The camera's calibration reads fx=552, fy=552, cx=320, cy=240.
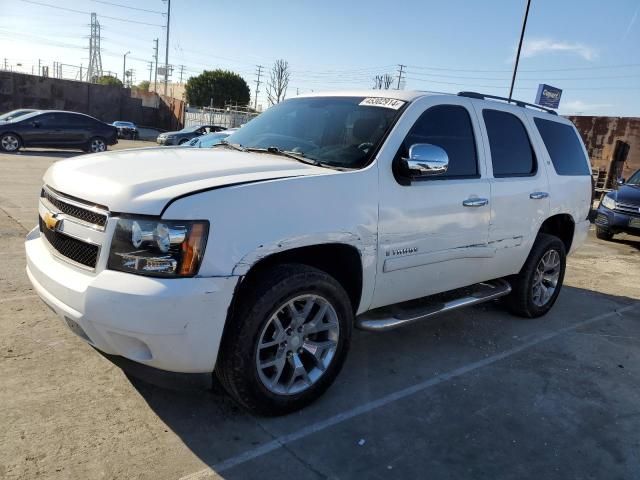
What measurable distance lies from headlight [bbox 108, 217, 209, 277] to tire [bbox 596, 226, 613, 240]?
10335mm

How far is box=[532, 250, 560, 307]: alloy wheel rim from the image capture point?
534 centimetres

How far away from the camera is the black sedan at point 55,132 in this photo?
18469 millimetres

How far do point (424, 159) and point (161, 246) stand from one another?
1710 millimetres

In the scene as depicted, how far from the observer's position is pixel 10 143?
18.4 metres

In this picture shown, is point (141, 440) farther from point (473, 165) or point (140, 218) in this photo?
point (473, 165)

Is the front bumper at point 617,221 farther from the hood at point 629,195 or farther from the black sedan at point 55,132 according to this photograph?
the black sedan at point 55,132

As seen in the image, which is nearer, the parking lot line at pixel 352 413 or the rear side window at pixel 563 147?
the parking lot line at pixel 352 413

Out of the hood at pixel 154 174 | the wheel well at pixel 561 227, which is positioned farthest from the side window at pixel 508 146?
the hood at pixel 154 174

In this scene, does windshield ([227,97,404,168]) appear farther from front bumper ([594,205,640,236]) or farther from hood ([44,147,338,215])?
front bumper ([594,205,640,236])

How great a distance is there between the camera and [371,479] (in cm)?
274

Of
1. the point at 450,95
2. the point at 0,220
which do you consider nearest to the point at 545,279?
the point at 450,95

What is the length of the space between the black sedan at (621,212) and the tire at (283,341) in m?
8.88

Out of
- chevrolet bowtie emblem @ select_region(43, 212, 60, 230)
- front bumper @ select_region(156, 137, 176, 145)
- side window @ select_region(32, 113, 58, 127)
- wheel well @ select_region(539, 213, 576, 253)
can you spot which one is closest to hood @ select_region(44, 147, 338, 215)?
chevrolet bowtie emblem @ select_region(43, 212, 60, 230)

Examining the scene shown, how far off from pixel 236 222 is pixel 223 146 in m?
1.69
